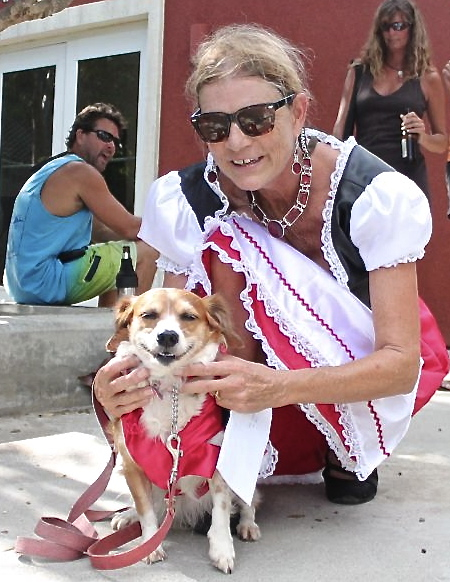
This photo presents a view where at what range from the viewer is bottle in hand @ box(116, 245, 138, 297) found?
4.87 meters

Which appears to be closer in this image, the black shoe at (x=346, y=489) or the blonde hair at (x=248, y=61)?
the blonde hair at (x=248, y=61)

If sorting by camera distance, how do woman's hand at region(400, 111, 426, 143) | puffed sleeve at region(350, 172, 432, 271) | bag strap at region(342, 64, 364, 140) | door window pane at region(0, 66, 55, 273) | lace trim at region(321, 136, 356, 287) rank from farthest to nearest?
door window pane at region(0, 66, 55, 273), bag strap at region(342, 64, 364, 140), woman's hand at region(400, 111, 426, 143), lace trim at region(321, 136, 356, 287), puffed sleeve at region(350, 172, 432, 271)

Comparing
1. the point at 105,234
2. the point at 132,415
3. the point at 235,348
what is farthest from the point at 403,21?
the point at 132,415

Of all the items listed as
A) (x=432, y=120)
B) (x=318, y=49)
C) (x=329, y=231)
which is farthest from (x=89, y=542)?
(x=318, y=49)

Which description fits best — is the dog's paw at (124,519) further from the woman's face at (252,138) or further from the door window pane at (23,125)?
the door window pane at (23,125)

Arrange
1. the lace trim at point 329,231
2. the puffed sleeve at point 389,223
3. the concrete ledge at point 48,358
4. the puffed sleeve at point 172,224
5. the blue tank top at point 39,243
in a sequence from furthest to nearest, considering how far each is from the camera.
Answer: the blue tank top at point 39,243 → the concrete ledge at point 48,358 → the puffed sleeve at point 172,224 → the lace trim at point 329,231 → the puffed sleeve at point 389,223

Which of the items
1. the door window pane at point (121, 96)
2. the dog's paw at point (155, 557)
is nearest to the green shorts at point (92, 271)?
the dog's paw at point (155, 557)

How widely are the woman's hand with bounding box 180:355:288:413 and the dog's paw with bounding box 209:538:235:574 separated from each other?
36 centimetres

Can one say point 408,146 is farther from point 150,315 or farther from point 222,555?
point 222,555

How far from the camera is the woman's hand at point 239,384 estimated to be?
7.27 ft

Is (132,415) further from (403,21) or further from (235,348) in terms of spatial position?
(403,21)

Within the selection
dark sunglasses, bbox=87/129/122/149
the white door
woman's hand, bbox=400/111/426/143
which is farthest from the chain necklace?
the white door

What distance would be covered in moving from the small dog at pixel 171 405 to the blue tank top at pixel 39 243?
98.1 inches

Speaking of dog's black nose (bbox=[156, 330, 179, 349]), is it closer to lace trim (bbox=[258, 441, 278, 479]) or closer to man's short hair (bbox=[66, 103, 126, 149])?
lace trim (bbox=[258, 441, 278, 479])
